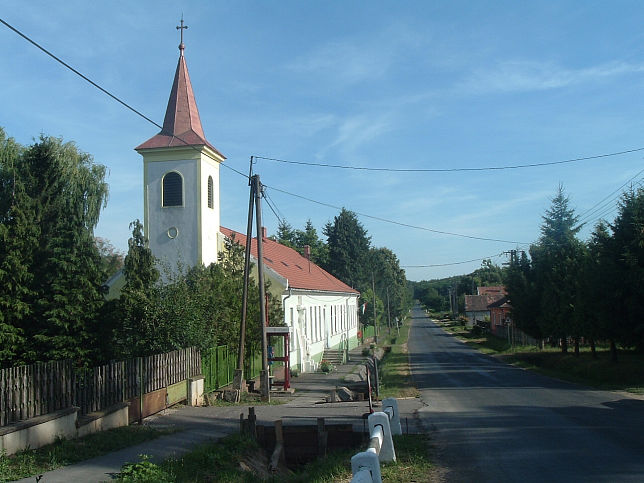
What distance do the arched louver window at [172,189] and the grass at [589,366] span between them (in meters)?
18.9

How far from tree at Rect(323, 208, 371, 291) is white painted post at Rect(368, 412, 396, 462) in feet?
202

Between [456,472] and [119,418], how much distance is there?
26.2ft

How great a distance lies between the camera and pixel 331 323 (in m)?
44.8

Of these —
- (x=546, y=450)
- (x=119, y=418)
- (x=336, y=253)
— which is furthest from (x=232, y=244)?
(x=336, y=253)

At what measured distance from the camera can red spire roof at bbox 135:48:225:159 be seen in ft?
87.1

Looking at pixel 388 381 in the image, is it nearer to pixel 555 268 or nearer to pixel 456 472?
pixel 555 268

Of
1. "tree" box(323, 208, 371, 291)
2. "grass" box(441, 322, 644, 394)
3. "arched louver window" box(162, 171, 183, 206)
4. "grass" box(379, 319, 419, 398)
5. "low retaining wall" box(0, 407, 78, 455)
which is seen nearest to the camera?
"low retaining wall" box(0, 407, 78, 455)

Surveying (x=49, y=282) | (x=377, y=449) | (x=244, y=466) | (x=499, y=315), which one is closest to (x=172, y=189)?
(x=49, y=282)

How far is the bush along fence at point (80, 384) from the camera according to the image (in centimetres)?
1023

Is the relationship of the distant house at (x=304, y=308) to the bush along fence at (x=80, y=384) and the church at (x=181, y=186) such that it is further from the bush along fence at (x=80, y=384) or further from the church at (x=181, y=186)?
the bush along fence at (x=80, y=384)

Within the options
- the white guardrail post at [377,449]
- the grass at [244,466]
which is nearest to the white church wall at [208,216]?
the grass at [244,466]

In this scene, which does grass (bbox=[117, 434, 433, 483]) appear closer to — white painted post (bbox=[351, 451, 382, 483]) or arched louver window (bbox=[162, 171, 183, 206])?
white painted post (bbox=[351, 451, 382, 483])

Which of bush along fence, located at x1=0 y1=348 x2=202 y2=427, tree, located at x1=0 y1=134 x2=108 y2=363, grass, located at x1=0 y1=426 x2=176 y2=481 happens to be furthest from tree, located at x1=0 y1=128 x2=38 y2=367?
grass, located at x1=0 y1=426 x2=176 y2=481

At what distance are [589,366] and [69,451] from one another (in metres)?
23.5
